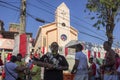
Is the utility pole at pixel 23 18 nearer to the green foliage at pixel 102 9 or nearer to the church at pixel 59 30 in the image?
the green foliage at pixel 102 9

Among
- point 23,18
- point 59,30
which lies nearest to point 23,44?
point 23,18

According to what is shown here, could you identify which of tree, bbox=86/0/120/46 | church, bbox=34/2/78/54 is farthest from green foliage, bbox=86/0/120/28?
church, bbox=34/2/78/54

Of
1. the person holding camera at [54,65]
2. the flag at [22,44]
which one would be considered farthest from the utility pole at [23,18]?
the person holding camera at [54,65]

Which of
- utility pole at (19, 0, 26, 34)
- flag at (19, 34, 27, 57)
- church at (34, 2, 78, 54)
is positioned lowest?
flag at (19, 34, 27, 57)

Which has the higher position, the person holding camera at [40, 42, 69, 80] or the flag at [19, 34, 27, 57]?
the flag at [19, 34, 27, 57]

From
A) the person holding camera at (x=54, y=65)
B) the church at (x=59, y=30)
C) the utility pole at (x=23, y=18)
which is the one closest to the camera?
the person holding camera at (x=54, y=65)

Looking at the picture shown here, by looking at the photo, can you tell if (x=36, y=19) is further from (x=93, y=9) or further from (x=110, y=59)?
(x=110, y=59)

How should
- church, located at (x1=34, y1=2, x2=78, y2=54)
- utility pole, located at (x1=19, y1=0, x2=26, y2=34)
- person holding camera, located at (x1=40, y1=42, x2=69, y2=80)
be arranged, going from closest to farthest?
person holding camera, located at (x1=40, y1=42, x2=69, y2=80), utility pole, located at (x1=19, y1=0, x2=26, y2=34), church, located at (x1=34, y1=2, x2=78, y2=54)

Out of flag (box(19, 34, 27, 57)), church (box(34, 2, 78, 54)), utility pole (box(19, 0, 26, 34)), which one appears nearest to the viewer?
flag (box(19, 34, 27, 57))

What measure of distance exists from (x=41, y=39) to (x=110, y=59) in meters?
41.4

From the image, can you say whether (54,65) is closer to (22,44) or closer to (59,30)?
(22,44)

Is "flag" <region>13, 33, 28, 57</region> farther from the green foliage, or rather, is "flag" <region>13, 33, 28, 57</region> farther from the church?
the church

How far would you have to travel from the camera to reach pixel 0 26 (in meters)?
59.9

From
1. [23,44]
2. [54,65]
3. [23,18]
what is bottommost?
[54,65]
